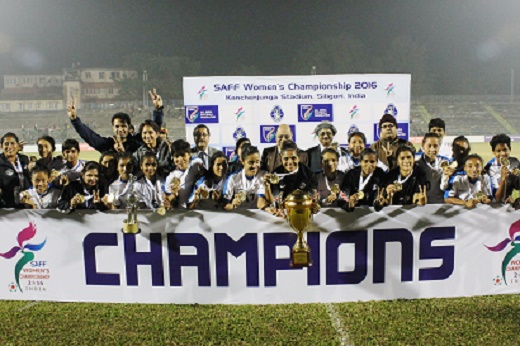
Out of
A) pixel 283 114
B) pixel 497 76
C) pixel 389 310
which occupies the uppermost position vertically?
pixel 497 76

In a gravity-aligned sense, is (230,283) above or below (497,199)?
below

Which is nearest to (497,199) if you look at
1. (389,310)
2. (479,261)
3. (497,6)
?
(479,261)

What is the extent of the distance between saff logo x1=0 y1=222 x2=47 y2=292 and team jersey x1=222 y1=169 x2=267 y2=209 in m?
1.73

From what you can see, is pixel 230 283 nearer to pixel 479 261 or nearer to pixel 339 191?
pixel 339 191

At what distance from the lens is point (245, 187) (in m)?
4.76

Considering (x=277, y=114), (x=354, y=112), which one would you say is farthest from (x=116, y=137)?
(x=354, y=112)

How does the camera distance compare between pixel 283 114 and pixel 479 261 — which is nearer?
pixel 479 261

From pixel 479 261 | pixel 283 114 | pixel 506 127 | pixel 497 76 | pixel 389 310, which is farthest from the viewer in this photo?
pixel 497 76

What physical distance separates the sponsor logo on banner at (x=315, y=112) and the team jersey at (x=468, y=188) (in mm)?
4166

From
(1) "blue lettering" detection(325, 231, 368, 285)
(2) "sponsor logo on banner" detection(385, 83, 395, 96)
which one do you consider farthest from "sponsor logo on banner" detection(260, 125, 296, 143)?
(1) "blue lettering" detection(325, 231, 368, 285)

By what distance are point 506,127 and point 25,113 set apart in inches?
1433

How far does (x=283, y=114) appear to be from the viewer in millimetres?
8750

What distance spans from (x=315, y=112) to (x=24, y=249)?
17.3 feet

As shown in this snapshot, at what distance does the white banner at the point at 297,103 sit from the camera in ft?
28.1
